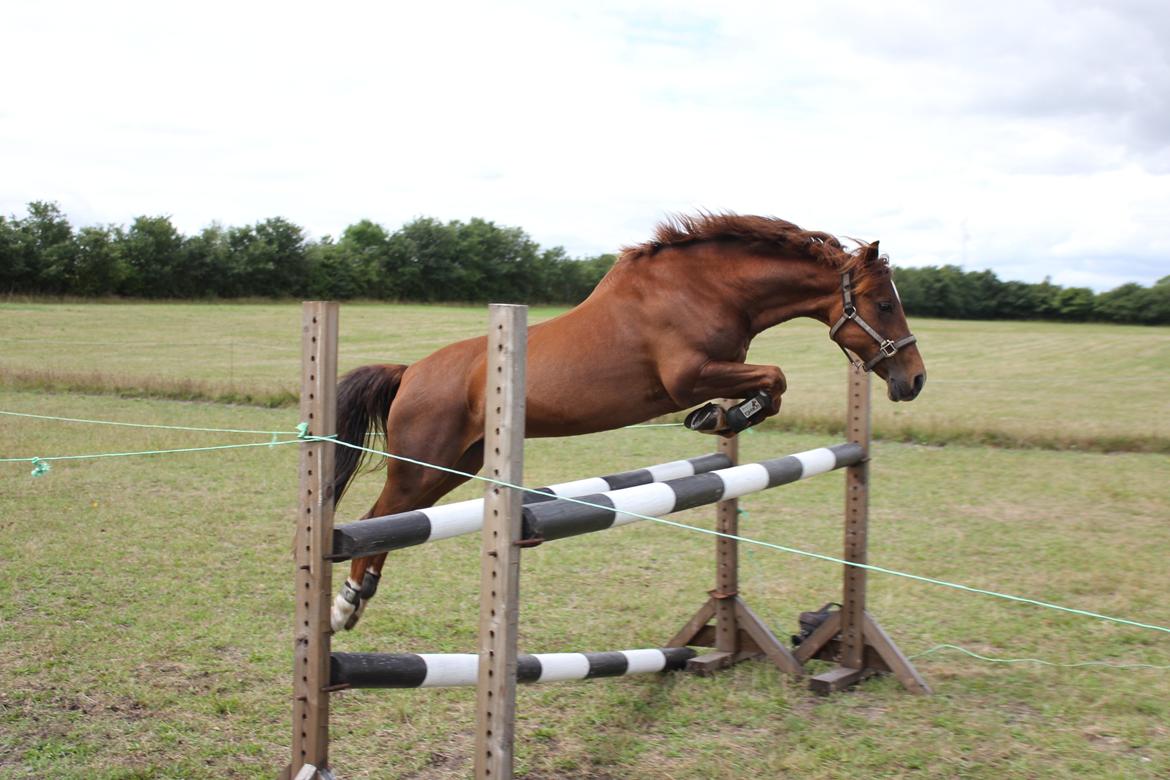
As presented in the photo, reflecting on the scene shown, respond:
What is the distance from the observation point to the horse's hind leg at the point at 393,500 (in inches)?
158

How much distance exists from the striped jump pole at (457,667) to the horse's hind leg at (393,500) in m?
0.87

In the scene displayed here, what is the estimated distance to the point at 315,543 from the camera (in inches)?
96.6

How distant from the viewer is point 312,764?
2.49 m

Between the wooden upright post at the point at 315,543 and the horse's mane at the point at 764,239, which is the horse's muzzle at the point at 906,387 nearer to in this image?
the horse's mane at the point at 764,239

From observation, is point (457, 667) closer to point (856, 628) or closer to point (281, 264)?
point (856, 628)

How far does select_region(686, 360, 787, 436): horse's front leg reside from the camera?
3.84 meters

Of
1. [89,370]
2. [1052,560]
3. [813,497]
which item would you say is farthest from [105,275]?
[1052,560]

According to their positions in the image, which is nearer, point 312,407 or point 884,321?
point 312,407

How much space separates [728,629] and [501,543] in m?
2.23

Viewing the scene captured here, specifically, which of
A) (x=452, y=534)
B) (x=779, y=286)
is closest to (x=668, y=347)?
(x=779, y=286)

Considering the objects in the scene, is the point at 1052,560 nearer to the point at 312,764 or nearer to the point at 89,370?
the point at 312,764

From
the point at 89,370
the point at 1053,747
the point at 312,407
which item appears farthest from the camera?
the point at 89,370

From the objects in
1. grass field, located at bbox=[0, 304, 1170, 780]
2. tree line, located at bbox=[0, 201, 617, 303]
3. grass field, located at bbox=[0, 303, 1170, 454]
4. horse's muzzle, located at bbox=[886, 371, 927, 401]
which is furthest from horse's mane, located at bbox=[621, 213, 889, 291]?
tree line, located at bbox=[0, 201, 617, 303]

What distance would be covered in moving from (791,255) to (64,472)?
7484 millimetres
